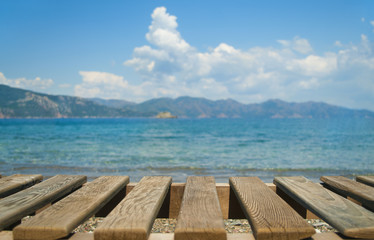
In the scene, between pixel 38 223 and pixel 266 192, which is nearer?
pixel 38 223

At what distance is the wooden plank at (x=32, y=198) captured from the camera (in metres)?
1.70

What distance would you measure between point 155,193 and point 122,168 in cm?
1084

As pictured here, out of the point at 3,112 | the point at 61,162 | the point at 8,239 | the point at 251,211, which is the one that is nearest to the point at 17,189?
the point at 8,239

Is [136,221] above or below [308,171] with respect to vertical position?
above

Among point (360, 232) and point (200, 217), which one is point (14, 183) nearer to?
point (200, 217)

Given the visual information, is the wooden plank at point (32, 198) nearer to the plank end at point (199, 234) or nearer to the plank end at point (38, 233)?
the plank end at point (38, 233)

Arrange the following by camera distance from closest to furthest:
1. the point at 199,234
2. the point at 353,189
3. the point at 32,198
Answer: the point at 199,234 → the point at 32,198 → the point at 353,189

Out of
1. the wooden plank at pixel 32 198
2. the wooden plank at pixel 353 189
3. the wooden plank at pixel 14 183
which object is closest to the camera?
the wooden plank at pixel 32 198

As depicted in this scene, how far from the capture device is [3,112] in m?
197

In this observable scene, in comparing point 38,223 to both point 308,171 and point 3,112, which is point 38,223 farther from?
point 3,112

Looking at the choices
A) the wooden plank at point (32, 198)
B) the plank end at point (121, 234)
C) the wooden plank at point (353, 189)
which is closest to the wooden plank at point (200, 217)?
the plank end at point (121, 234)

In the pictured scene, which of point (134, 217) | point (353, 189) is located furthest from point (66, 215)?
point (353, 189)

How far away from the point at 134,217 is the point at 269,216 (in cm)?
78

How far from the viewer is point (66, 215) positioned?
1.59 metres
